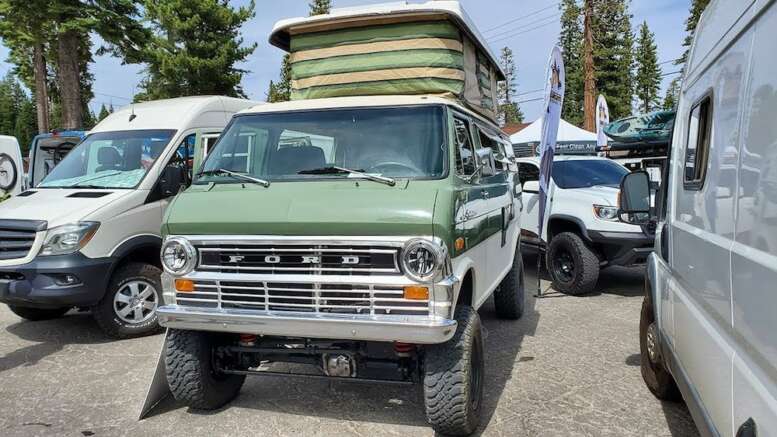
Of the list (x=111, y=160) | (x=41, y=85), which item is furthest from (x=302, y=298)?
(x=41, y=85)

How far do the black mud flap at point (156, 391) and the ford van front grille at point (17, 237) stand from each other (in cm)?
231

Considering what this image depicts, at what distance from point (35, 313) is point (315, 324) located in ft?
16.1

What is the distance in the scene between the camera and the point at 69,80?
1991 centimetres

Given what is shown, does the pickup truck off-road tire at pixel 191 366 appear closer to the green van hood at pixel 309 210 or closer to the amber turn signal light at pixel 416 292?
the green van hood at pixel 309 210

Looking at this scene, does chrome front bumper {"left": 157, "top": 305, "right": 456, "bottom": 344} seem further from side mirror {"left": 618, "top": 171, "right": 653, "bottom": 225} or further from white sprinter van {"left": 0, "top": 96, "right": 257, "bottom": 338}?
white sprinter van {"left": 0, "top": 96, "right": 257, "bottom": 338}

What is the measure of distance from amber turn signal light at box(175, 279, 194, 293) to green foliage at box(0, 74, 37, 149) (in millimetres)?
75607

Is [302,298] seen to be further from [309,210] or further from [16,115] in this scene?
[16,115]

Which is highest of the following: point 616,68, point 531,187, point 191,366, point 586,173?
point 616,68


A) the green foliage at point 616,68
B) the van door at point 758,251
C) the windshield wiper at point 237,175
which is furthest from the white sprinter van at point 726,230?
the green foliage at point 616,68

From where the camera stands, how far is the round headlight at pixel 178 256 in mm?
3531

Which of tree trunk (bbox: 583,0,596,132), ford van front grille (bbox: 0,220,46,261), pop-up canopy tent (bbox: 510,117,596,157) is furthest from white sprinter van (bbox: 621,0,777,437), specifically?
tree trunk (bbox: 583,0,596,132)

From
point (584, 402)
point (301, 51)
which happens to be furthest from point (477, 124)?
point (584, 402)

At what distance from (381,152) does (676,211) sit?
1.84m

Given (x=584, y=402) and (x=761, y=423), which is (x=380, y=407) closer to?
(x=584, y=402)
